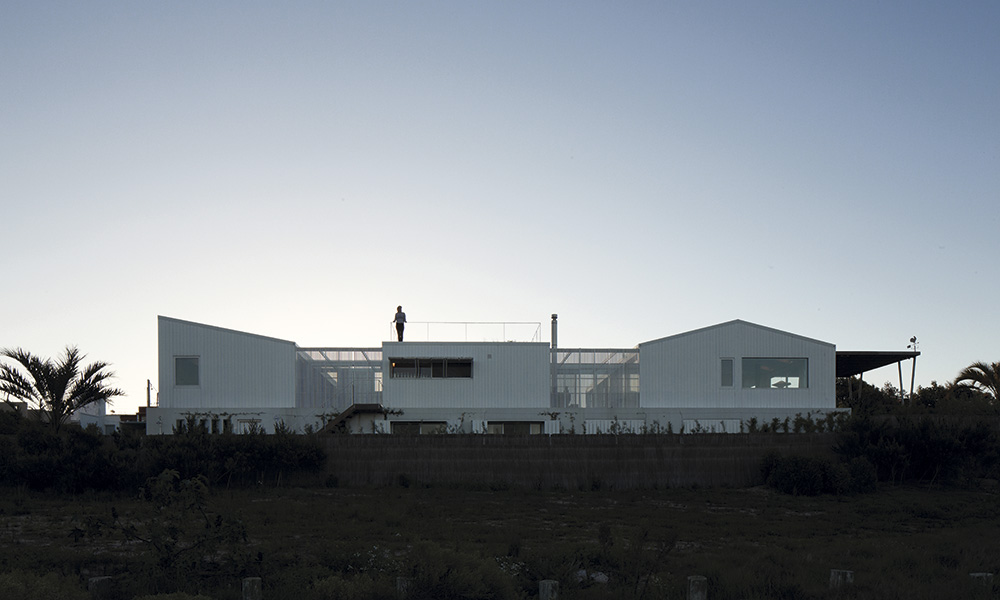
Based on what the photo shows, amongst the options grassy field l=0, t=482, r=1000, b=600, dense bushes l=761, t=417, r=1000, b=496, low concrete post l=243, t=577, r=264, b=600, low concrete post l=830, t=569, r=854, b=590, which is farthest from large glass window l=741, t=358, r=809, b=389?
low concrete post l=243, t=577, r=264, b=600

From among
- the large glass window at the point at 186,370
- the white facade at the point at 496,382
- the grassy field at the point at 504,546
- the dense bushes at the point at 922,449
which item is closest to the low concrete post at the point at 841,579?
the grassy field at the point at 504,546

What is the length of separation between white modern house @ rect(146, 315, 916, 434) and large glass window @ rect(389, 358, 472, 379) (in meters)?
0.04

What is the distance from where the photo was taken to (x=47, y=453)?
768 inches

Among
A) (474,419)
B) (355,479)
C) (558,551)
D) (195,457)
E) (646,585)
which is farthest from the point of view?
(474,419)

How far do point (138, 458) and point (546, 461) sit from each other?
9300 millimetres

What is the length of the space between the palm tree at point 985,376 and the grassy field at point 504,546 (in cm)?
2428

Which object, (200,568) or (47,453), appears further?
(47,453)

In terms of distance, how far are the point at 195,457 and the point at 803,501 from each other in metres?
13.3

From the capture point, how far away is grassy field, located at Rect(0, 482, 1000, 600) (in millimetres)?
8891

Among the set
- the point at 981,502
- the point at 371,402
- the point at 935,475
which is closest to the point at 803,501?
the point at 981,502

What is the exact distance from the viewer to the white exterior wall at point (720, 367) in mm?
33688

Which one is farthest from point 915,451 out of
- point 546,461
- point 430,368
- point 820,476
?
point 430,368

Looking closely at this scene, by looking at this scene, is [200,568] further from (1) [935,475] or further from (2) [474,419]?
(2) [474,419]

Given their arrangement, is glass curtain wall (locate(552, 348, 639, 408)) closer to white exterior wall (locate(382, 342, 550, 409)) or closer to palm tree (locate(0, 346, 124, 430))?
white exterior wall (locate(382, 342, 550, 409))
